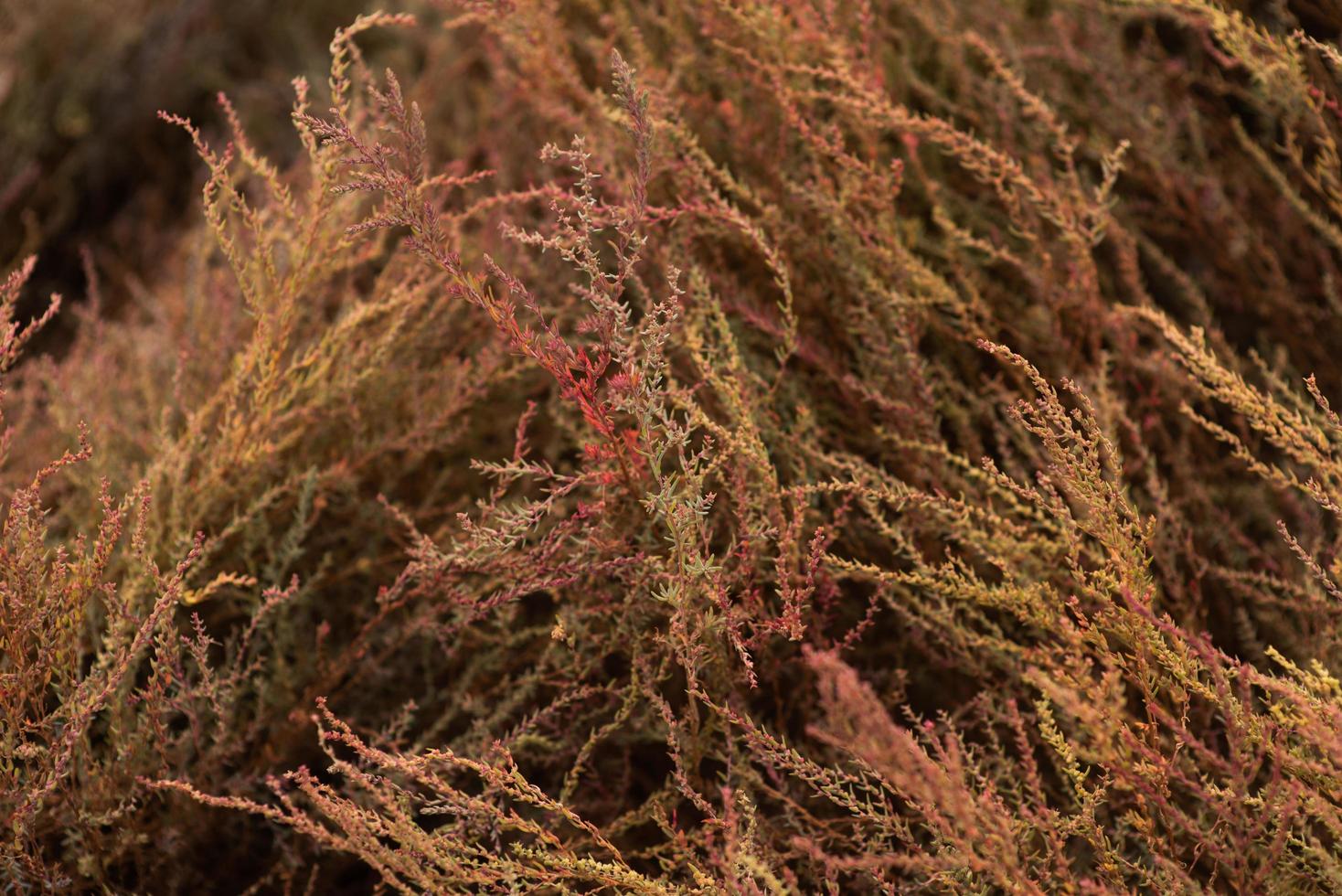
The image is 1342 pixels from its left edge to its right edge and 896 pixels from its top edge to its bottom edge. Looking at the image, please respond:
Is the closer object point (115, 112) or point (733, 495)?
point (733, 495)

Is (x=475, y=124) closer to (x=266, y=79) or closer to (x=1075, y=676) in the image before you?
(x=266, y=79)

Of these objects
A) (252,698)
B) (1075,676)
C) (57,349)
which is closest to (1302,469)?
(1075,676)

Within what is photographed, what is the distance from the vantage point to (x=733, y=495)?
1.20 m

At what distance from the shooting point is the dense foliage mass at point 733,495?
1.04 meters

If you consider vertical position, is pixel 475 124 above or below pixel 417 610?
above

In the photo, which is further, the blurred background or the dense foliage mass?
the blurred background

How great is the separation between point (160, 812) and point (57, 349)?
4.27 ft

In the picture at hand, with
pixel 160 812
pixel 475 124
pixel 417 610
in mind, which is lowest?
pixel 160 812

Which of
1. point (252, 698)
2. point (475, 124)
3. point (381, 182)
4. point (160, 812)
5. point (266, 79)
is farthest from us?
point (266, 79)

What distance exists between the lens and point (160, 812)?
1.35 metres

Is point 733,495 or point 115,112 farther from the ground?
point 115,112

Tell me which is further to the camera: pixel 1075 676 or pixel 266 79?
pixel 266 79

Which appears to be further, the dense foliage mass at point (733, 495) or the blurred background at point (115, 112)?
the blurred background at point (115, 112)

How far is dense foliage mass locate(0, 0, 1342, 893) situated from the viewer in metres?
1.04
